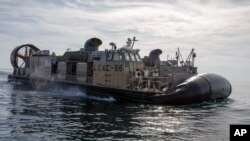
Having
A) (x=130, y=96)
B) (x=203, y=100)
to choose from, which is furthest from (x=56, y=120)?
(x=203, y=100)

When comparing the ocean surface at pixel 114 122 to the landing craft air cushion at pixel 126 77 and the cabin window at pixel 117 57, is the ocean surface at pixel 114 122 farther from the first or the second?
the cabin window at pixel 117 57

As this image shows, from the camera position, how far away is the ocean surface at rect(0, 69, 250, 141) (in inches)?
502

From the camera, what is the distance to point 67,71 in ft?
99.7

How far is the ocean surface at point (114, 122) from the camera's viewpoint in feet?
41.9

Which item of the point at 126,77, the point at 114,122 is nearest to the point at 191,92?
the point at 126,77

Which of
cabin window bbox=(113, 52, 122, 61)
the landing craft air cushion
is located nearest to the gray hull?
the landing craft air cushion

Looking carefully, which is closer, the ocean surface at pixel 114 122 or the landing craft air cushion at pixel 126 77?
the ocean surface at pixel 114 122

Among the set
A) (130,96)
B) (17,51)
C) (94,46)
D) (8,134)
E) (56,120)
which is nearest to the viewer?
(8,134)

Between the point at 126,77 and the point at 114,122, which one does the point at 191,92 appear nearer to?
the point at 126,77

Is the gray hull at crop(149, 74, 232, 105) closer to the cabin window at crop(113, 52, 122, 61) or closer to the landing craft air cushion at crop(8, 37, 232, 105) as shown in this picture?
the landing craft air cushion at crop(8, 37, 232, 105)

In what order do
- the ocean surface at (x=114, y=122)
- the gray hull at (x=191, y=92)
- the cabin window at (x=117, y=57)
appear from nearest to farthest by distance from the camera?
the ocean surface at (x=114, y=122)
the gray hull at (x=191, y=92)
the cabin window at (x=117, y=57)

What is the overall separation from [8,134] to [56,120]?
3602mm

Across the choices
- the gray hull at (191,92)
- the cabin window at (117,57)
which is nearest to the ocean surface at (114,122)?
the gray hull at (191,92)

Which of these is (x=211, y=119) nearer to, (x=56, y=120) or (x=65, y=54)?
(x=56, y=120)
